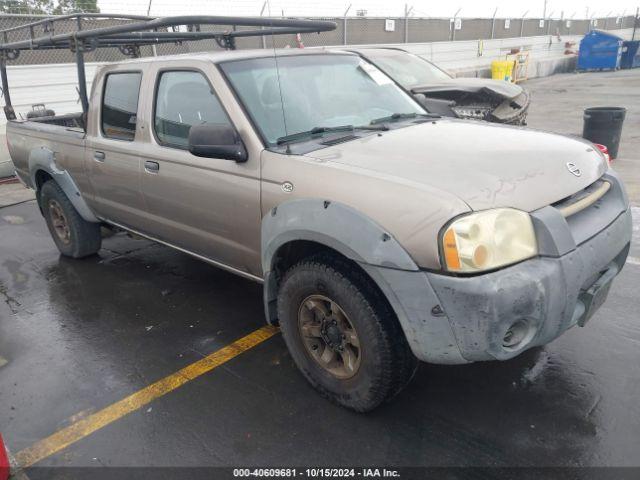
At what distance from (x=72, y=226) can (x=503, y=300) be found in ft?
14.1

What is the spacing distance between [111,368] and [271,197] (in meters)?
1.59

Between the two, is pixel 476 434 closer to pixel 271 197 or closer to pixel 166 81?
pixel 271 197

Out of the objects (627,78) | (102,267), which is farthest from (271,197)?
(627,78)

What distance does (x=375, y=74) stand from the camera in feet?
13.0

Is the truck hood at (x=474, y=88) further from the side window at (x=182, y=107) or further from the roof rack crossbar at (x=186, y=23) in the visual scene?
the side window at (x=182, y=107)

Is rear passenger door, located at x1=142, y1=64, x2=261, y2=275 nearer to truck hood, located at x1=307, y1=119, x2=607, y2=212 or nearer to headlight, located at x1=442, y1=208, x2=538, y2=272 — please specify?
truck hood, located at x1=307, y1=119, x2=607, y2=212

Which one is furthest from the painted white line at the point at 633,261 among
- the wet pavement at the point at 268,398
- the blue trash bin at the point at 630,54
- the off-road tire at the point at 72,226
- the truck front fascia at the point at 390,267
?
the blue trash bin at the point at 630,54

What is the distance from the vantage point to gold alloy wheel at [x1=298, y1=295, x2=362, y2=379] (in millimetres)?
2746

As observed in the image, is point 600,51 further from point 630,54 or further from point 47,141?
point 47,141

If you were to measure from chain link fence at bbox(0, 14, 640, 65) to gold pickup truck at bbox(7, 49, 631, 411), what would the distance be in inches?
95.4

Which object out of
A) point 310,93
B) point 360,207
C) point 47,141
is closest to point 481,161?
point 360,207

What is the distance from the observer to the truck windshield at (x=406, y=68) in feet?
28.5

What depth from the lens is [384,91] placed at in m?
3.88

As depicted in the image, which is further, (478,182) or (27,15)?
(27,15)
